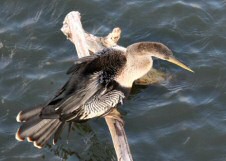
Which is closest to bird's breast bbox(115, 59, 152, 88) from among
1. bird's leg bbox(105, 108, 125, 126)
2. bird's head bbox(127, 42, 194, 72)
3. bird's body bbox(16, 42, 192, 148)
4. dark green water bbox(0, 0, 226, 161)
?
bird's body bbox(16, 42, 192, 148)

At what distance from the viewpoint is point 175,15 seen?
31.7 ft

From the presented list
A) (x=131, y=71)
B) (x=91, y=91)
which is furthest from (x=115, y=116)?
(x=131, y=71)

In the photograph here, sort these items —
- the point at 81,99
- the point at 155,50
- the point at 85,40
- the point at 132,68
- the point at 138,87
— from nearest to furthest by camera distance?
the point at 81,99
the point at 155,50
the point at 132,68
the point at 85,40
the point at 138,87

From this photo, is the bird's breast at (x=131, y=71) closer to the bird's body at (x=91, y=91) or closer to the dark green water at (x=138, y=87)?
the bird's body at (x=91, y=91)

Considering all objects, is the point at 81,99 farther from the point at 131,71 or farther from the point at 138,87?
the point at 138,87

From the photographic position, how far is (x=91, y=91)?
22.6 ft

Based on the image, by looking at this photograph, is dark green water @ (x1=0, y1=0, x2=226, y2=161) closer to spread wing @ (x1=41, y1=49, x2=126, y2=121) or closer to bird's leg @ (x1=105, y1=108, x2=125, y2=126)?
bird's leg @ (x1=105, y1=108, x2=125, y2=126)

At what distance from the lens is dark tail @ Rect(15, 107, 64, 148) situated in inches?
270

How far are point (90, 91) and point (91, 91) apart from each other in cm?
1

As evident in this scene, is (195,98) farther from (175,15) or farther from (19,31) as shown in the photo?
(19,31)

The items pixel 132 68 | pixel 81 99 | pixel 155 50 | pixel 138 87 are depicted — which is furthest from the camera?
pixel 138 87

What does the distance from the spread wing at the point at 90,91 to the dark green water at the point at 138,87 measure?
2.86ft

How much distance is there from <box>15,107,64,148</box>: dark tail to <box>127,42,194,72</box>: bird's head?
1439 millimetres

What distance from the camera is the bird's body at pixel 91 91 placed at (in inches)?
268
